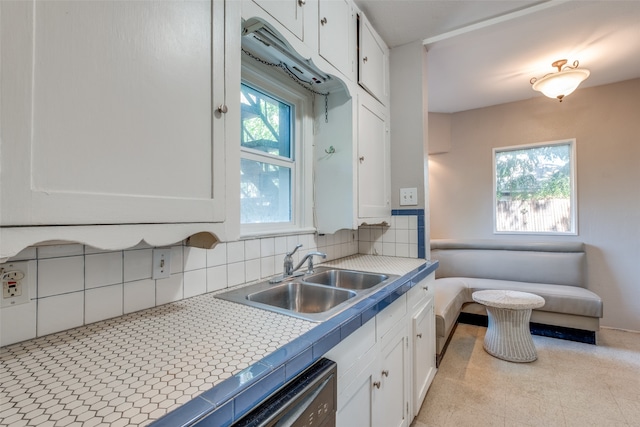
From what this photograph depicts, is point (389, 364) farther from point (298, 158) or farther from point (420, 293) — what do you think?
point (298, 158)

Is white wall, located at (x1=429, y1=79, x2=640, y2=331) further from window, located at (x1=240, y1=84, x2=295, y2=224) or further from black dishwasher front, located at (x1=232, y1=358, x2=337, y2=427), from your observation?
black dishwasher front, located at (x1=232, y1=358, x2=337, y2=427)

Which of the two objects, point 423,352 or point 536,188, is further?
point 536,188

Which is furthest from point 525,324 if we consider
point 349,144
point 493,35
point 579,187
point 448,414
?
point 493,35

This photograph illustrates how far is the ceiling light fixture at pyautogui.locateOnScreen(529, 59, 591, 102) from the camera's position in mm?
2321

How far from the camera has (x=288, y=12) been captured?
1174 mm

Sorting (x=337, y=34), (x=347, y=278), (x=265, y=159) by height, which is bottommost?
(x=347, y=278)

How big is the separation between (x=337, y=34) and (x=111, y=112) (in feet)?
4.27

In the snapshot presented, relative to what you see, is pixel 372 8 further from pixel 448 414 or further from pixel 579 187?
pixel 579 187

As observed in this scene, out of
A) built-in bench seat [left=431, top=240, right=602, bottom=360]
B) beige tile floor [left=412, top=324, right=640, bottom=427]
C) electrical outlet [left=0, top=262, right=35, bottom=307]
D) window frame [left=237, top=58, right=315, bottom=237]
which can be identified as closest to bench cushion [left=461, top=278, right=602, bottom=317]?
built-in bench seat [left=431, top=240, right=602, bottom=360]

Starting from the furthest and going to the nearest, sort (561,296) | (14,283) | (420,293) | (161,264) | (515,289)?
(515,289) → (561,296) → (420,293) → (161,264) → (14,283)

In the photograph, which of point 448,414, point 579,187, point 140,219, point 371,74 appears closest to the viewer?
point 140,219

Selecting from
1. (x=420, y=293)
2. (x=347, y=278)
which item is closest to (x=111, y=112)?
(x=347, y=278)

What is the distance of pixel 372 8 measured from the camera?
1.80 m

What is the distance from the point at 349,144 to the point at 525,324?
7.11ft
